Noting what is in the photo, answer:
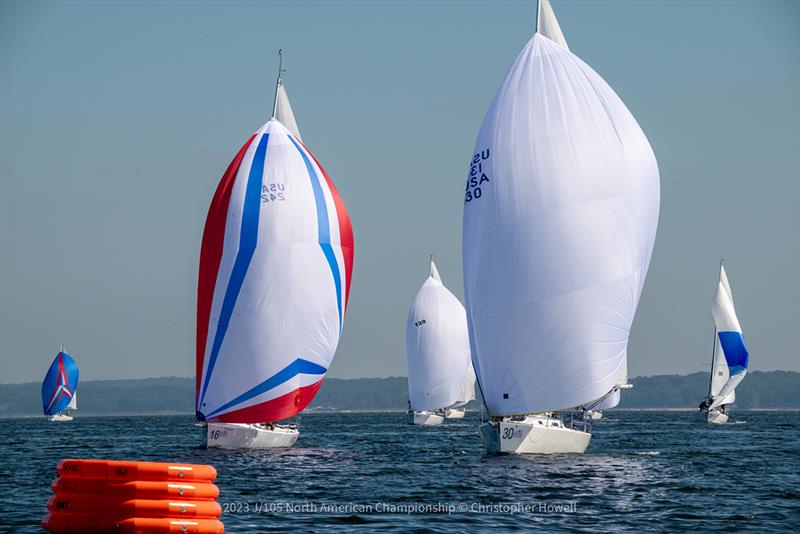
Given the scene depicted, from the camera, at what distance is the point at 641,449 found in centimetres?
4419

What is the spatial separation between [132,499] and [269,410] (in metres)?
26.1

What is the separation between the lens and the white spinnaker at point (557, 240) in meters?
33.7

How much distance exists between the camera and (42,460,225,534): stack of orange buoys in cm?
1477

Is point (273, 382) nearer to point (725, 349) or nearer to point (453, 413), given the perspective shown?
point (725, 349)

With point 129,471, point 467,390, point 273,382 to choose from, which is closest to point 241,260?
point 273,382

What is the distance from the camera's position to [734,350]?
3157 inches

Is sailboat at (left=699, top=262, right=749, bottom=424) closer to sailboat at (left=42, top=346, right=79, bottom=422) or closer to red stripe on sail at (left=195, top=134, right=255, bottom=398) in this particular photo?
red stripe on sail at (left=195, top=134, right=255, bottom=398)

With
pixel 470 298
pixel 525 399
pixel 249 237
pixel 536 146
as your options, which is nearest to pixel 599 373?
pixel 525 399

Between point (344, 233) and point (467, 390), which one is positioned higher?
point (344, 233)

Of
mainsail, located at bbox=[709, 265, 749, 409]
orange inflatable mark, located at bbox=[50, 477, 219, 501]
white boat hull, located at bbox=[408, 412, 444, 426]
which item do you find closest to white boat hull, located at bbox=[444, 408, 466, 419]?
white boat hull, located at bbox=[408, 412, 444, 426]

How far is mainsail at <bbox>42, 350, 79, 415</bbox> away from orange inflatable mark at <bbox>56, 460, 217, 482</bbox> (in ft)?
305

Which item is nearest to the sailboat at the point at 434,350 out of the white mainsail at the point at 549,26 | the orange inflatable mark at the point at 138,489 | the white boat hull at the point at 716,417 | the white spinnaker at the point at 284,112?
the white boat hull at the point at 716,417

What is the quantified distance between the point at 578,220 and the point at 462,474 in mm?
7960

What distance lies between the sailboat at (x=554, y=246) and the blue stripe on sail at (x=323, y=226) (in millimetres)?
7623
